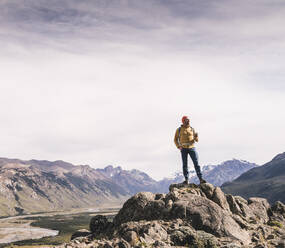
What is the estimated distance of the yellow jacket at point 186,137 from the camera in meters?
28.0

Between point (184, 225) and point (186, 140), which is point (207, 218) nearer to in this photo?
point (184, 225)

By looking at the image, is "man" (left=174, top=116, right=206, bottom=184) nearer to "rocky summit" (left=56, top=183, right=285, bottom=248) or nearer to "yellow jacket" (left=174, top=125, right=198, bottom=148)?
"yellow jacket" (left=174, top=125, right=198, bottom=148)

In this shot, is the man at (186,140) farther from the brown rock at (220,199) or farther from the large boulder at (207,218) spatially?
the large boulder at (207,218)

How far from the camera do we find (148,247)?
60.7ft

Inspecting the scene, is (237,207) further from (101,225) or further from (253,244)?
(101,225)

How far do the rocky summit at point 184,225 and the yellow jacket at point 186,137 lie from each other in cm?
450

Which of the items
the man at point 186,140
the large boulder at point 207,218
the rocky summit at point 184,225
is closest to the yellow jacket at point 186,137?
the man at point 186,140

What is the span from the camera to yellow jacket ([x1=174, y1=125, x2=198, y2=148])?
28.0 m

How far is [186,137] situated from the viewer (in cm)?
2802

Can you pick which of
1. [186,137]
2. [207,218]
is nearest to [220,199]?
[207,218]

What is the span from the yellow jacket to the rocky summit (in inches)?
177

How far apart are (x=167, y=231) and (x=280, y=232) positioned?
11210mm

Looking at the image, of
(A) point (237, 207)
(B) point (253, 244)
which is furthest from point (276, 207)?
(B) point (253, 244)

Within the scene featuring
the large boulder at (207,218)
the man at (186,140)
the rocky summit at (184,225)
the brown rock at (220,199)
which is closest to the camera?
the rocky summit at (184,225)
